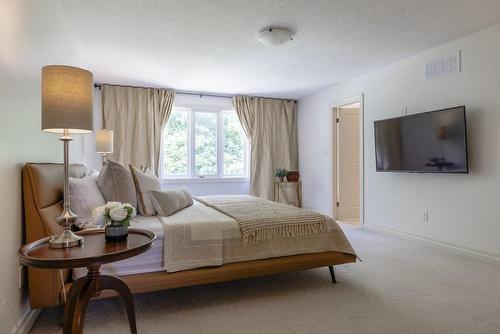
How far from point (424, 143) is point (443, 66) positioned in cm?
93

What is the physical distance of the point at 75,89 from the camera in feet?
4.92

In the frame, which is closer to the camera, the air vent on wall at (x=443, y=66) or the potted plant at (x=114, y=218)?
the potted plant at (x=114, y=218)

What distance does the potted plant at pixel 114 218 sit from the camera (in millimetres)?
1593

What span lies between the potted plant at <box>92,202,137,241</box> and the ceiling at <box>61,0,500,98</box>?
1973 mm

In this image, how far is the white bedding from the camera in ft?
6.81

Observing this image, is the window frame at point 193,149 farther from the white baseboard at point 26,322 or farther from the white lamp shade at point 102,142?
the white baseboard at point 26,322

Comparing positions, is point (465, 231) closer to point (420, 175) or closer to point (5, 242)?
point (420, 175)

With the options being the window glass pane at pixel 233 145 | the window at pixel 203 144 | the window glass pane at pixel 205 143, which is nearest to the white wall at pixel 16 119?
the window at pixel 203 144

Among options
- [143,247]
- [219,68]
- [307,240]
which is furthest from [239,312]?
[219,68]

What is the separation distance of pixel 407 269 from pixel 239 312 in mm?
1800

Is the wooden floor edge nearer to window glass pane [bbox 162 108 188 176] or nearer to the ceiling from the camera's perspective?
the ceiling

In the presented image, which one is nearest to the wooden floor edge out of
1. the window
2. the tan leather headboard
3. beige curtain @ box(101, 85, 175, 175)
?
the tan leather headboard

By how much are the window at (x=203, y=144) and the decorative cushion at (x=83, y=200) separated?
140 inches

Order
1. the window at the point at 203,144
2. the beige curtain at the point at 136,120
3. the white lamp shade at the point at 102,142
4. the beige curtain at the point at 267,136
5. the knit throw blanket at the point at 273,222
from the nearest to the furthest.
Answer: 1. the knit throw blanket at the point at 273,222
2. the white lamp shade at the point at 102,142
3. the beige curtain at the point at 136,120
4. the window at the point at 203,144
5. the beige curtain at the point at 267,136
